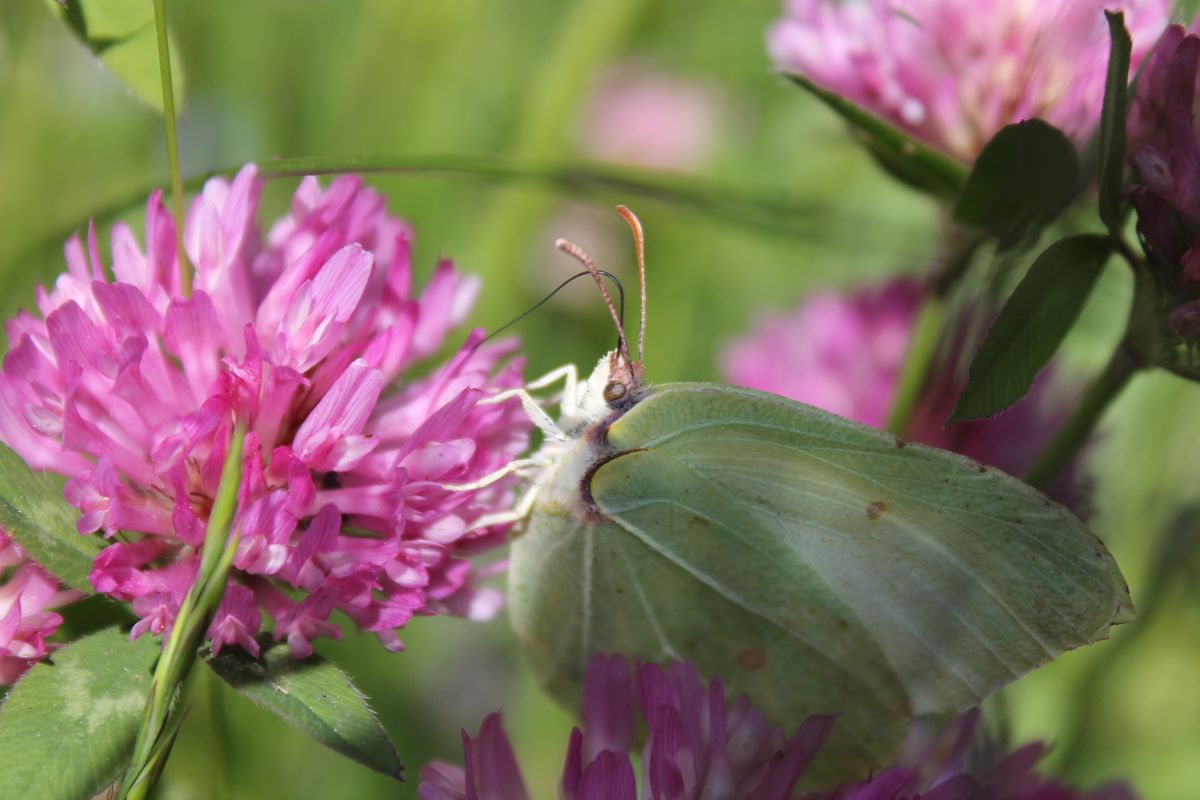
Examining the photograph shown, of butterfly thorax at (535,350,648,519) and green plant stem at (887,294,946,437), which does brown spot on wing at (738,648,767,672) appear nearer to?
butterfly thorax at (535,350,648,519)

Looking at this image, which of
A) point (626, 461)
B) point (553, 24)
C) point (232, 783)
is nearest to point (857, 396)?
point (626, 461)

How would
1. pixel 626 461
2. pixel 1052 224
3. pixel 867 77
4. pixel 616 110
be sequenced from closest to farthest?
pixel 1052 224, pixel 626 461, pixel 867 77, pixel 616 110

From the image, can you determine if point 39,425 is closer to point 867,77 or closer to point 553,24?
point 867,77

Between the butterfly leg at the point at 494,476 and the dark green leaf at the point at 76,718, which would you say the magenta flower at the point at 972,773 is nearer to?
the butterfly leg at the point at 494,476

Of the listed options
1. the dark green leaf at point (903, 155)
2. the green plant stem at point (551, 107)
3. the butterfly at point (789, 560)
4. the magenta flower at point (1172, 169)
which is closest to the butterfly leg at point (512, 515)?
the butterfly at point (789, 560)

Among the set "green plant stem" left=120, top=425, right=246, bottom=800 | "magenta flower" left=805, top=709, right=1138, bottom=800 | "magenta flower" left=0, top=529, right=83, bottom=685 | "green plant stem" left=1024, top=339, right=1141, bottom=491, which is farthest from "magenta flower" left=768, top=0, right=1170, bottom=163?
"magenta flower" left=0, top=529, right=83, bottom=685

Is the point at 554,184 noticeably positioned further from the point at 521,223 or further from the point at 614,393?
the point at 521,223
